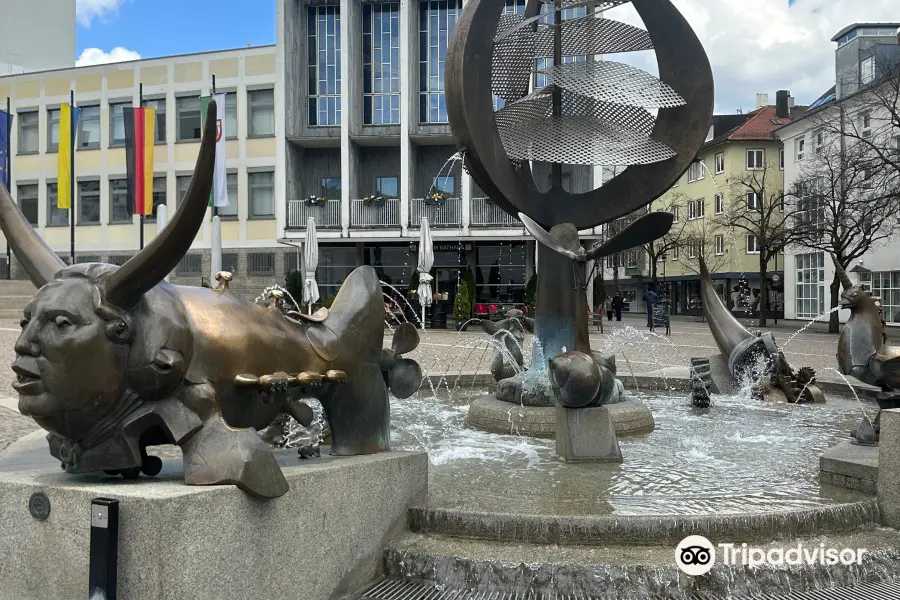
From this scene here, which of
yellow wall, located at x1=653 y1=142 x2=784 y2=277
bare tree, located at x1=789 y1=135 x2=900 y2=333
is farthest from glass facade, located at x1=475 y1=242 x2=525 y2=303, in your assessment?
yellow wall, located at x1=653 y1=142 x2=784 y2=277

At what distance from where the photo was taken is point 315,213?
33.9m

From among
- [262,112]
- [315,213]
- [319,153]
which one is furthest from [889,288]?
[262,112]

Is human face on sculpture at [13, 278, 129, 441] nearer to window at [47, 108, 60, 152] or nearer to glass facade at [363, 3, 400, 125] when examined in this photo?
glass facade at [363, 3, 400, 125]

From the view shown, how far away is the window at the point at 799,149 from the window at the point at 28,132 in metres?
41.4

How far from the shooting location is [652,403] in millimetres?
10609

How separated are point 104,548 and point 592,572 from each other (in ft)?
8.06

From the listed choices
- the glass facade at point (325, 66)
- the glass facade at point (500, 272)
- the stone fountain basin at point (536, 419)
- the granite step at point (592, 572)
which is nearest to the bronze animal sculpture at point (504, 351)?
the stone fountain basin at point (536, 419)

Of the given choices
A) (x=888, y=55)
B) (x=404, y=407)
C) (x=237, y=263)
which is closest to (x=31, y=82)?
(x=237, y=263)

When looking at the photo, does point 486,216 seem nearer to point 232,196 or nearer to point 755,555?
point 232,196

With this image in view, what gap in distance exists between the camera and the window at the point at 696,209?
56.4 meters

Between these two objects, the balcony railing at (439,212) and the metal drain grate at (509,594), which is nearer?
the metal drain grate at (509,594)

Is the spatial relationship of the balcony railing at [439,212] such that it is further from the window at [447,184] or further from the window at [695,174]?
the window at [695,174]

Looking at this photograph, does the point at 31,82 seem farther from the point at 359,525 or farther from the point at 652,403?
the point at 359,525

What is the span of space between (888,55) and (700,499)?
129 feet
